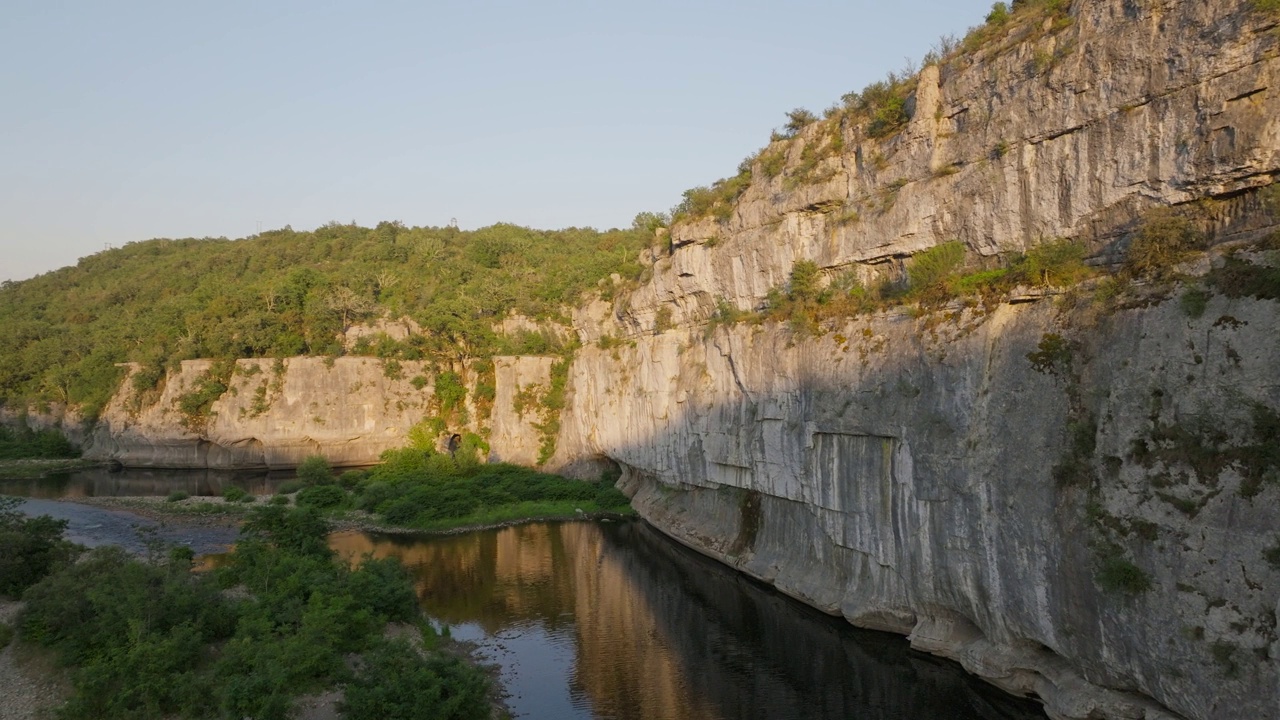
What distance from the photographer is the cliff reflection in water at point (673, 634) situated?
57.2ft

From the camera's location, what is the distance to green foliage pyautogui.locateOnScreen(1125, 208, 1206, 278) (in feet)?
46.4

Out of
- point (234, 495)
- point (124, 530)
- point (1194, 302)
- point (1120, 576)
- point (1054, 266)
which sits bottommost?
point (124, 530)

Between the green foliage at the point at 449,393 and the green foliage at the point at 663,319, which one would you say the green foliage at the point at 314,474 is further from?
the green foliage at the point at 663,319

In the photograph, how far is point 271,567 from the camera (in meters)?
22.5

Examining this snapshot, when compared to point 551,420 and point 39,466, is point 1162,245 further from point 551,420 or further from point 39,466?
point 39,466

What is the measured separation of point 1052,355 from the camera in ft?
50.3

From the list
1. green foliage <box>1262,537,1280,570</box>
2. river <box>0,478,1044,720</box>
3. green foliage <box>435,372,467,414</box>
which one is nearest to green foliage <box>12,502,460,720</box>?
river <box>0,478,1044,720</box>

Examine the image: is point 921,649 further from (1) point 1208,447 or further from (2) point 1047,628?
(1) point 1208,447

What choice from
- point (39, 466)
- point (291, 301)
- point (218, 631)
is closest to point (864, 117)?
point (218, 631)

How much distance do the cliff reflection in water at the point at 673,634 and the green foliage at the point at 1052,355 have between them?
7.37 m

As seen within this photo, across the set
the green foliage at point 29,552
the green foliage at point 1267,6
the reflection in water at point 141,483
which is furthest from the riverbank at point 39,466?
the green foliage at point 1267,6

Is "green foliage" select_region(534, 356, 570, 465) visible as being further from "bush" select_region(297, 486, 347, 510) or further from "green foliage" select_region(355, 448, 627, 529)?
"bush" select_region(297, 486, 347, 510)

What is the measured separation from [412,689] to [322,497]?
2770 centimetres

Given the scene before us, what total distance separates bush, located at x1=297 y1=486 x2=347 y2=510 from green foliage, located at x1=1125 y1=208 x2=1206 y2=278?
121ft
